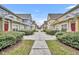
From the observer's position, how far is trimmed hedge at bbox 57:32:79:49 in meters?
2.78

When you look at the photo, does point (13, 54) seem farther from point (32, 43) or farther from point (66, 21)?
point (66, 21)

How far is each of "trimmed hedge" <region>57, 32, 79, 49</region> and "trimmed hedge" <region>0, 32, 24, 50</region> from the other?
901 mm

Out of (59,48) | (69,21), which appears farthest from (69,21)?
(59,48)

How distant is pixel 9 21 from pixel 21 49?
68cm

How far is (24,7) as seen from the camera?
112 inches

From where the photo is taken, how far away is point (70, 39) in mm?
2875

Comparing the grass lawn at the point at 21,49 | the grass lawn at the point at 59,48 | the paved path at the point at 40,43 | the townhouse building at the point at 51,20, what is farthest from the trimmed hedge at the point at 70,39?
the grass lawn at the point at 21,49

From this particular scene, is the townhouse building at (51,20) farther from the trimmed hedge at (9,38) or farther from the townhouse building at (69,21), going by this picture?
the trimmed hedge at (9,38)

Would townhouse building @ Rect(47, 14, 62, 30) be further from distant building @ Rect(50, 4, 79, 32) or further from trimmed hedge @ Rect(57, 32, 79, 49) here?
trimmed hedge @ Rect(57, 32, 79, 49)

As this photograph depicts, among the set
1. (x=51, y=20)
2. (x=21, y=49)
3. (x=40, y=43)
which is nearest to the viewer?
(x=21, y=49)

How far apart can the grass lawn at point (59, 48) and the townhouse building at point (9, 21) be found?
769 millimetres

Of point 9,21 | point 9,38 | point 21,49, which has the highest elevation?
point 9,21

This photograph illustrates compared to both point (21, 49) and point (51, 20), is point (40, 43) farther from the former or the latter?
point (51, 20)
